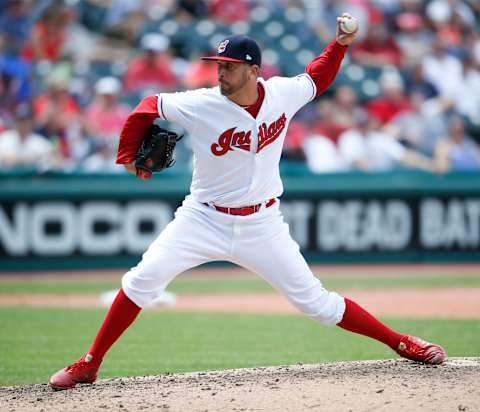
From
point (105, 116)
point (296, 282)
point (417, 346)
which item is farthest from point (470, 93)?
point (296, 282)

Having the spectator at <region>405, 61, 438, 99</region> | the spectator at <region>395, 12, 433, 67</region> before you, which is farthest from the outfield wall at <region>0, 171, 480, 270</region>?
the spectator at <region>395, 12, 433, 67</region>

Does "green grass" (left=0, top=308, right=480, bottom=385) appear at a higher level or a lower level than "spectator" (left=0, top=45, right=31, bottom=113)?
lower

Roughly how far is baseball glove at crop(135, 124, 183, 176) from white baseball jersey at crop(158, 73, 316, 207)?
0.11m

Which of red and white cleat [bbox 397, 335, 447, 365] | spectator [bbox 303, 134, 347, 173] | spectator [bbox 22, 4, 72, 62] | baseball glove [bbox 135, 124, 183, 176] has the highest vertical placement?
spectator [bbox 22, 4, 72, 62]

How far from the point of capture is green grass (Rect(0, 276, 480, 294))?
10.2 m

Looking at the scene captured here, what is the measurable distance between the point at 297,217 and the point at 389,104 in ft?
8.54

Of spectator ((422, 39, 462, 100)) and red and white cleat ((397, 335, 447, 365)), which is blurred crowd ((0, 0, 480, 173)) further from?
red and white cleat ((397, 335, 447, 365))

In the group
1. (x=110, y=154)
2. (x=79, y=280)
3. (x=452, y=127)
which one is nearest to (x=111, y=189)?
(x=110, y=154)

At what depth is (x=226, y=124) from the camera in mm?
4770

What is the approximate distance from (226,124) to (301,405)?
151 centimetres

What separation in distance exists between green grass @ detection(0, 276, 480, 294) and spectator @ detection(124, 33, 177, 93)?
281 centimetres

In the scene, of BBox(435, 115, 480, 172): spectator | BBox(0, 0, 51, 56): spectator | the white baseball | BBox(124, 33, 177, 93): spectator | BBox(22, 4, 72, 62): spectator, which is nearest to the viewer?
the white baseball

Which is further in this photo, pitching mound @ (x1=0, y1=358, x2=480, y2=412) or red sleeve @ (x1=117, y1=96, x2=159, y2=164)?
red sleeve @ (x1=117, y1=96, x2=159, y2=164)

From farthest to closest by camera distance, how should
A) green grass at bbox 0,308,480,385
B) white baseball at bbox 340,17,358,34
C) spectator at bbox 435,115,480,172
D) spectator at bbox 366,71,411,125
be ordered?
spectator at bbox 366,71,411,125
spectator at bbox 435,115,480,172
green grass at bbox 0,308,480,385
white baseball at bbox 340,17,358,34
